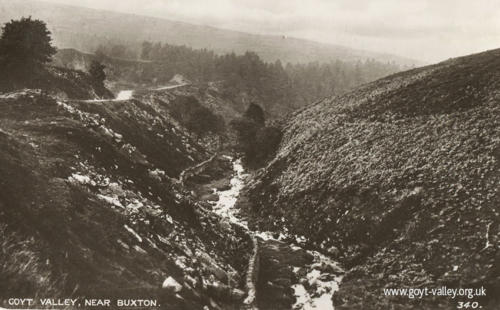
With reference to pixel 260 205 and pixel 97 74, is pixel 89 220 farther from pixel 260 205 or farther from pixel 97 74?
pixel 97 74

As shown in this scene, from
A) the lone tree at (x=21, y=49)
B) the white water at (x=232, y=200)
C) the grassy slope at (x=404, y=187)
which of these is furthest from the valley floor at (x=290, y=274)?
the lone tree at (x=21, y=49)

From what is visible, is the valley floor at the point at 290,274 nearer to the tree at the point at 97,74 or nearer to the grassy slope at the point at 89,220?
the grassy slope at the point at 89,220

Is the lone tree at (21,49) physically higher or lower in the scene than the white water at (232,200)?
higher

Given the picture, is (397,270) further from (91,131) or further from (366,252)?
(91,131)

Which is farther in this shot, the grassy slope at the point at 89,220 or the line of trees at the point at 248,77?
the line of trees at the point at 248,77

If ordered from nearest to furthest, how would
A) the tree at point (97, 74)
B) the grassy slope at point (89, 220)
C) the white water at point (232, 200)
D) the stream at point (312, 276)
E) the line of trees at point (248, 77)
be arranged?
the grassy slope at point (89, 220) → the stream at point (312, 276) → the white water at point (232, 200) → the tree at point (97, 74) → the line of trees at point (248, 77)

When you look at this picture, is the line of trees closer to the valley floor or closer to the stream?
the stream
